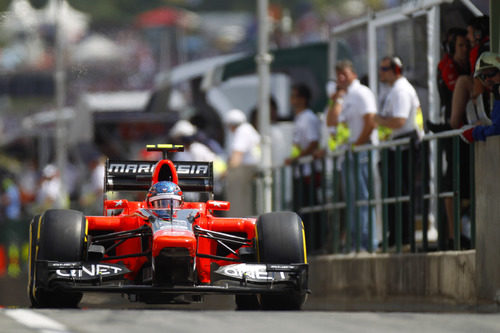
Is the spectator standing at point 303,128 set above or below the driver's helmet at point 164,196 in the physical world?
above

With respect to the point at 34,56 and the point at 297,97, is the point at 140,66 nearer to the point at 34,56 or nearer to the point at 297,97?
the point at 34,56

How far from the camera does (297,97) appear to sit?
17.0 m

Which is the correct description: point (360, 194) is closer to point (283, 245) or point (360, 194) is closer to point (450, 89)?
point (450, 89)

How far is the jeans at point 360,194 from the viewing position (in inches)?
563

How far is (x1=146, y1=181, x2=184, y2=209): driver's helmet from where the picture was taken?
10984mm

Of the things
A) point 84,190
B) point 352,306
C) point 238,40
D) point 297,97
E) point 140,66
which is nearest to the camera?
point 352,306

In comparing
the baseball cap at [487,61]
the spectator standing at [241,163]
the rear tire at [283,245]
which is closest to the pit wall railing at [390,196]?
the baseball cap at [487,61]

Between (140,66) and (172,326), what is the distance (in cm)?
4145

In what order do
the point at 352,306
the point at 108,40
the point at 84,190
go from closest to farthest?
the point at 352,306 → the point at 84,190 → the point at 108,40

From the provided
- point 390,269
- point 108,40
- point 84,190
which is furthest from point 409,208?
point 108,40

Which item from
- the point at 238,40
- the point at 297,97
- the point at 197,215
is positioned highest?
the point at 238,40

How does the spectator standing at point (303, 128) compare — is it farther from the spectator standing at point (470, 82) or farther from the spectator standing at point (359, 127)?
the spectator standing at point (470, 82)

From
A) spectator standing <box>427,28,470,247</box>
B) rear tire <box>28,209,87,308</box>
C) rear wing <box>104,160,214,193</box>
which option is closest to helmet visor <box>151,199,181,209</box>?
rear tire <box>28,209,87,308</box>

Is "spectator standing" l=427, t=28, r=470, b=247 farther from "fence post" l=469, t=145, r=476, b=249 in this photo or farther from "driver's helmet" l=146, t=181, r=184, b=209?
"driver's helmet" l=146, t=181, r=184, b=209
